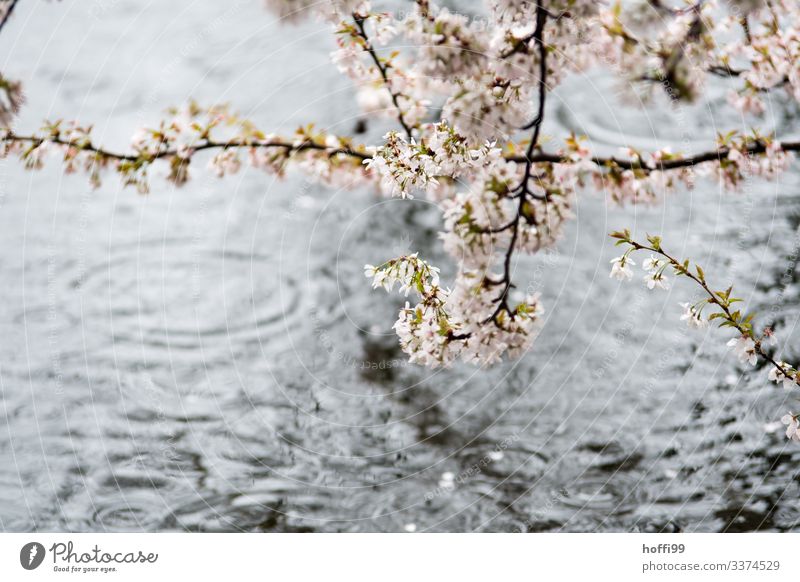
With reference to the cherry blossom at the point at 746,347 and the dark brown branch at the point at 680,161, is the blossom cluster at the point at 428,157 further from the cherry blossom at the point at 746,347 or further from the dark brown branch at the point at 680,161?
the cherry blossom at the point at 746,347

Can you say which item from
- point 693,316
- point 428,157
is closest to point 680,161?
point 693,316

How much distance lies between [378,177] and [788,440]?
655mm

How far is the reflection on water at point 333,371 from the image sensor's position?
1005 mm

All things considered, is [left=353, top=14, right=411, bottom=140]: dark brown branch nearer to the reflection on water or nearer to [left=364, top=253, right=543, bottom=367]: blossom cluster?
[left=364, top=253, right=543, bottom=367]: blossom cluster

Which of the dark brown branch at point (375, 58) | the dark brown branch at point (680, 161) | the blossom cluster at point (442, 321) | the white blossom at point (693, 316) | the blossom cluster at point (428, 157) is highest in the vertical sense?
the dark brown branch at point (375, 58)

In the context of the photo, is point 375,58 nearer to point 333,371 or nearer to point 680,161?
point 680,161

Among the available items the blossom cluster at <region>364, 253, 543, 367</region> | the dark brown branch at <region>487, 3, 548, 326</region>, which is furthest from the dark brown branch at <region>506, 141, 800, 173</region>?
the blossom cluster at <region>364, 253, 543, 367</region>

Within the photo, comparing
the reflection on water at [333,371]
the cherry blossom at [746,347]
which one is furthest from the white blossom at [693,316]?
the reflection on water at [333,371]

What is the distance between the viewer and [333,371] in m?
1.19

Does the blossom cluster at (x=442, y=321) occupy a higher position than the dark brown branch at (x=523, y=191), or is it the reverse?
the dark brown branch at (x=523, y=191)

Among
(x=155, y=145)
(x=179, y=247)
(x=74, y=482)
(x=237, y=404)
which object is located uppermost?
(x=179, y=247)

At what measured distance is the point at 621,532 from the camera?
0.98m
